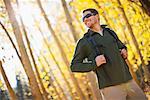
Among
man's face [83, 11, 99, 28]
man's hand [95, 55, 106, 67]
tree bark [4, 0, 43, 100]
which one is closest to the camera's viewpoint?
man's hand [95, 55, 106, 67]

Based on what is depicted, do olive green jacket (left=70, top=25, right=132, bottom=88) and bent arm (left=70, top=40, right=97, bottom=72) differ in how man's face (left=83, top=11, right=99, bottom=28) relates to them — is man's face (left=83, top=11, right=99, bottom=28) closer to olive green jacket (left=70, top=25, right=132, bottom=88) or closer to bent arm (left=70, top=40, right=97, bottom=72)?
olive green jacket (left=70, top=25, right=132, bottom=88)

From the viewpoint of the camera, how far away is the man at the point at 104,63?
13.7 feet

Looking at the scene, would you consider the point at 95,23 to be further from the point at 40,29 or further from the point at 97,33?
the point at 40,29

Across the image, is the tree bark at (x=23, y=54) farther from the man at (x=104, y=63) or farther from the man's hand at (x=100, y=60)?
the man's hand at (x=100, y=60)

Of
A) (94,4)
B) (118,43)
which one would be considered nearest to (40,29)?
(94,4)

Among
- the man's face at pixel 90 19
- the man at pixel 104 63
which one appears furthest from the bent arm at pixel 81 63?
the man's face at pixel 90 19

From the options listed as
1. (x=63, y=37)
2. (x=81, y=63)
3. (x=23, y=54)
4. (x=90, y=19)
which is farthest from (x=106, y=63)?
(x=63, y=37)

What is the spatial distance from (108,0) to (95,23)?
24.6ft

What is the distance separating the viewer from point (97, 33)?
14.2ft

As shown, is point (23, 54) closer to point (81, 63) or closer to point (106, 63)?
point (81, 63)

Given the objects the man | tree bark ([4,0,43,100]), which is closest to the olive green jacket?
the man

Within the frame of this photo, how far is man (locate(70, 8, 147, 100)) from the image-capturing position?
419 centimetres

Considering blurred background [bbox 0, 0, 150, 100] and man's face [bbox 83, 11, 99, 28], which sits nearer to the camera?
man's face [bbox 83, 11, 99, 28]

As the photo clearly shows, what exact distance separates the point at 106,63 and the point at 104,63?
0.09 ft
